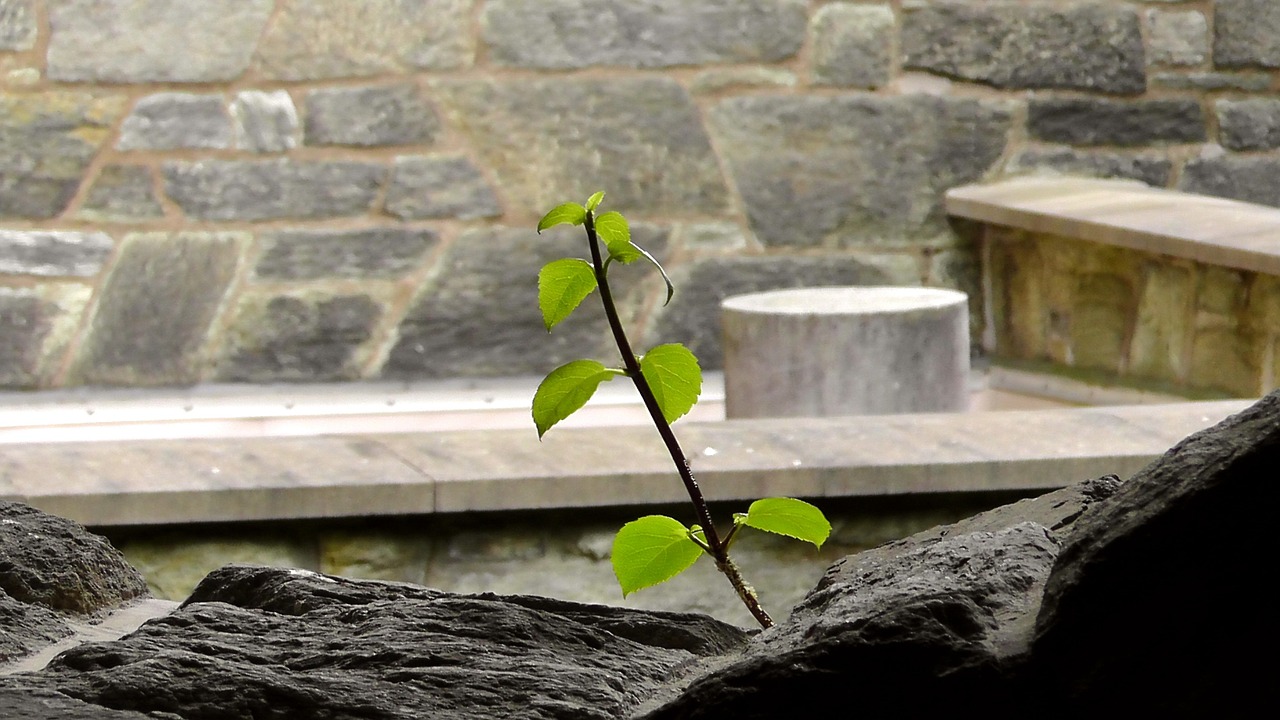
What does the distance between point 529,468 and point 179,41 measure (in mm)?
3346

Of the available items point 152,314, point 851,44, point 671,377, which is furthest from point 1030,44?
point 671,377

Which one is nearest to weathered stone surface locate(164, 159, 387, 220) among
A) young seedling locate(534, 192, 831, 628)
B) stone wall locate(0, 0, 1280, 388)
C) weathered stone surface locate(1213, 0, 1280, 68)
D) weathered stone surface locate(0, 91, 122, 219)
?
stone wall locate(0, 0, 1280, 388)

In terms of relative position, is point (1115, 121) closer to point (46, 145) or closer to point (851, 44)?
point (851, 44)

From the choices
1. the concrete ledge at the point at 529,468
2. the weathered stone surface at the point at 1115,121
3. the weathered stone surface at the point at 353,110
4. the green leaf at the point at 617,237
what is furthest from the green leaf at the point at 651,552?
the weathered stone surface at the point at 1115,121

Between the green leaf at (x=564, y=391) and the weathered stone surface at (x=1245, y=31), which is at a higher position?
the green leaf at (x=564, y=391)

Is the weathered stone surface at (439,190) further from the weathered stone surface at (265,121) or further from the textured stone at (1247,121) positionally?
the textured stone at (1247,121)

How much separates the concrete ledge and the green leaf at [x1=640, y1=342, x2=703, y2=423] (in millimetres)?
1435

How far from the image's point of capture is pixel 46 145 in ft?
16.6

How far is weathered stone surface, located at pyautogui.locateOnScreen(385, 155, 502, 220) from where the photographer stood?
16.9 ft

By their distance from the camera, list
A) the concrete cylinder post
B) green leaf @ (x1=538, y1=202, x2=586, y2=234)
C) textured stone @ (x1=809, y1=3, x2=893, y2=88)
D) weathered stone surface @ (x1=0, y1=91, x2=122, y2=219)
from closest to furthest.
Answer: green leaf @ (x1=538, y1=202, x2=586, y2=234) < the concrete cylinder post < weathered stone surface @ (x1=0, y1=91, x2=122, y2=219) < textured stone @ (x1=809, y1=3, x2=893, y2=88)

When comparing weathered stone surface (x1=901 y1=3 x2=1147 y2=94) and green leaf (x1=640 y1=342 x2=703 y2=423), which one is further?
weathered stone surface (x1=901 y1=3 x2=1147 y2=94)

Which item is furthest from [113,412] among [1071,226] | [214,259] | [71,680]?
[71,680]

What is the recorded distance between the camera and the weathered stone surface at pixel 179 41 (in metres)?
5.06

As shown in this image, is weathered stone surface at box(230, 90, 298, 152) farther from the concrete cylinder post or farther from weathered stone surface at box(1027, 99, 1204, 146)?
weathered stone surface at box(1027, 99, 1204, 146)
